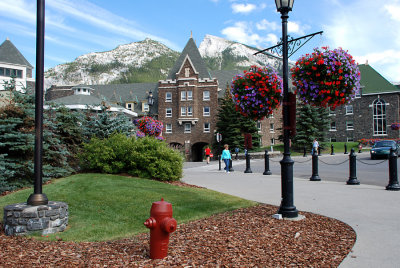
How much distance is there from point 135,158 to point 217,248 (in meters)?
9.09

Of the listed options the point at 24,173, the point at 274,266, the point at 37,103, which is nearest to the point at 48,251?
the point at 37,103

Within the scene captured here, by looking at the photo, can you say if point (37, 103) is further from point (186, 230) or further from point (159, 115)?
point (159, 115)

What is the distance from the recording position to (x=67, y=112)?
604 inches

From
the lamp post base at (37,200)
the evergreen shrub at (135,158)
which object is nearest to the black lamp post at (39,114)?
the lamp post base at (37,200)

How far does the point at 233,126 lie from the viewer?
46219 millimetres

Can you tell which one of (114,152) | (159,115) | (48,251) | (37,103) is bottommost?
(48,251)

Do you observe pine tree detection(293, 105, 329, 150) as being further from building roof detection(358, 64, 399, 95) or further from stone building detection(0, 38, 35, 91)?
stone building detection(0, 38, 35, 91)

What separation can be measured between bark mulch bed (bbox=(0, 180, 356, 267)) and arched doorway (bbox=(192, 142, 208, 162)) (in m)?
50.9

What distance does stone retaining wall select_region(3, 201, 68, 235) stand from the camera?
6.30m

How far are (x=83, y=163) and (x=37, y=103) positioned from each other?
8.23 metres

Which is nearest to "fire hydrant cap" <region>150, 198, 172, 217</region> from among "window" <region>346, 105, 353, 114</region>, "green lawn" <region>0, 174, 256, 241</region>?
"green lawn" <region>0, 174, 256, 241</region>

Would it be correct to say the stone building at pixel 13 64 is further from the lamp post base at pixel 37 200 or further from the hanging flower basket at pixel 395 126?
the hanging flower basket at pixel 395 126

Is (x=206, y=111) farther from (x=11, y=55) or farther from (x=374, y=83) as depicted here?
(x=11, y=55)

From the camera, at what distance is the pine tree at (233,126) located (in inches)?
1788
